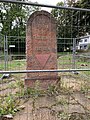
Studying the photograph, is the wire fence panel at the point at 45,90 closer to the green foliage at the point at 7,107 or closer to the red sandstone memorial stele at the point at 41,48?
the green foliage at the point at 7,107

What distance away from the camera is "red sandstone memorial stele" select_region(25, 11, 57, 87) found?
4594 mm

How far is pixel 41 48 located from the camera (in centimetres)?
474

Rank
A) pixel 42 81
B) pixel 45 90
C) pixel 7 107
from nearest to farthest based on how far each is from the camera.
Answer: pixel 7 107, pixel 45 90, pixel 42 81

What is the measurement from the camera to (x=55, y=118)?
2900 mm

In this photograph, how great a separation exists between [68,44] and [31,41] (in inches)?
121

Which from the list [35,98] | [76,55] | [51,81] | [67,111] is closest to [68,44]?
[76,55]

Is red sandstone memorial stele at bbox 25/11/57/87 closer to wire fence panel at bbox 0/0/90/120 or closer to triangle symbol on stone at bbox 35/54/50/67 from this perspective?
triangle symbol on stone at bbox 35/54/50/67

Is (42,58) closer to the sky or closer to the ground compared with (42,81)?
closer to the sky

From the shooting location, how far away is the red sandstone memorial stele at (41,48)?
4.59 m

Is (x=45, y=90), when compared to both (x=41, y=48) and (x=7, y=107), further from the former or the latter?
(x=7, y=107)

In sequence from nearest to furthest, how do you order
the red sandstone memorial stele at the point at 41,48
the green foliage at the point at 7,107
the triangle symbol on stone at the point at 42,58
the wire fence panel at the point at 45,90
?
1. the wire fence panel at the point at 45,90
2. the green foliage at the point at 7,107
3. the red sandstone memorial stele at the point at 41,48
4. the triangle symbol on stone at the point at 42,58

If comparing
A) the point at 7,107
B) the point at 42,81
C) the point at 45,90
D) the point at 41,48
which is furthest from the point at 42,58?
the point at 7,107

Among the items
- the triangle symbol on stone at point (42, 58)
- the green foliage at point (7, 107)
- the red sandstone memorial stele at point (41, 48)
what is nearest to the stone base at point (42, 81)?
the red sandstone memorial stele at point (41, 48)

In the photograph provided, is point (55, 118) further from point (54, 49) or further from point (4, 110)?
point (54, 49)
